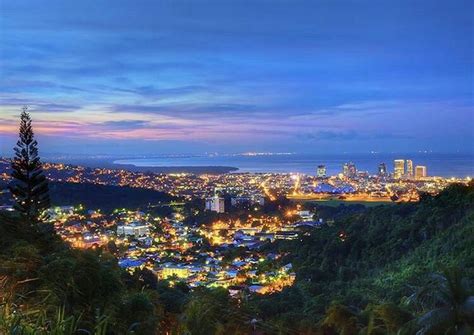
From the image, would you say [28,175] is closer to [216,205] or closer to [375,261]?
[375,261]

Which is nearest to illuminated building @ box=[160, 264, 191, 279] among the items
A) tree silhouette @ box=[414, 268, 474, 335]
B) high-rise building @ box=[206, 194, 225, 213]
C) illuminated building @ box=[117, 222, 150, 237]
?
illuminated building @ box=[117, 222, 150, 237]

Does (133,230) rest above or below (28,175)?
below

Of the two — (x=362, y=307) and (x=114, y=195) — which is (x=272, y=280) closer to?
(x=362, y=307)

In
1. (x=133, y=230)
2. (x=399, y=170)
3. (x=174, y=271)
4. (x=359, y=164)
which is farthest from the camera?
(x=359, y=164)

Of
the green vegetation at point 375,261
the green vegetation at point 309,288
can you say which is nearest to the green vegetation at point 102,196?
the green vegetation at point 309,288

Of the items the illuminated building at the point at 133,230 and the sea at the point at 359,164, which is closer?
the illuminated building at the point at 133,230

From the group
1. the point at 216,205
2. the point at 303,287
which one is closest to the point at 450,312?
the point at 303,287

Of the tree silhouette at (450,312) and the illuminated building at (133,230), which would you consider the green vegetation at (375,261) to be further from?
the illuminated building at (133,230)

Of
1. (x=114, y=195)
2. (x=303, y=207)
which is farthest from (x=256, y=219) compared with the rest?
(x=114, y=195)
